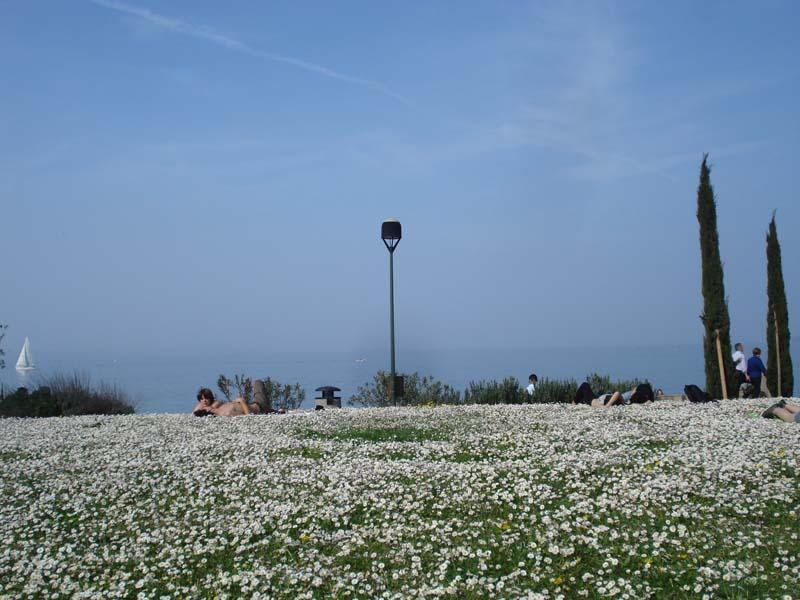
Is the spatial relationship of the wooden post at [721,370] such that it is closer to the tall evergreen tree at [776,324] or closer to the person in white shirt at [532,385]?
the person in white shirt at [532,385]

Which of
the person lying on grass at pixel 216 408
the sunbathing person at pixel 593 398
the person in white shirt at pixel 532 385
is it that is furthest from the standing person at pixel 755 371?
the person lying on grass at pixel 216 408

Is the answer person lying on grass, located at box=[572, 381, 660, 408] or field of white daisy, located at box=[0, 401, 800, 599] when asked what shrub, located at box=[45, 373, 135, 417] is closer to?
field of white daisy, located at box=[0, 401, 800, 599]

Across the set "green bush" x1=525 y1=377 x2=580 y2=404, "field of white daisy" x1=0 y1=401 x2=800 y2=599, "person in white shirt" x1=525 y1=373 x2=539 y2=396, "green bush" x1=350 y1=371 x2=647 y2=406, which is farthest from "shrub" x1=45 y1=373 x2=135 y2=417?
"green bush" x1=525 y1=377 x2=580 y2=404

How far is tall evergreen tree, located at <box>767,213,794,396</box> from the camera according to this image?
31578 mm

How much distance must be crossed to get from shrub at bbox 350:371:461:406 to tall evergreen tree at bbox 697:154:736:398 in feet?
30.5

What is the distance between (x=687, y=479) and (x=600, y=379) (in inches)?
719

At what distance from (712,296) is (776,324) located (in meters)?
7.56

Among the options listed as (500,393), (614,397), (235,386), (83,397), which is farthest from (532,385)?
(83,397)

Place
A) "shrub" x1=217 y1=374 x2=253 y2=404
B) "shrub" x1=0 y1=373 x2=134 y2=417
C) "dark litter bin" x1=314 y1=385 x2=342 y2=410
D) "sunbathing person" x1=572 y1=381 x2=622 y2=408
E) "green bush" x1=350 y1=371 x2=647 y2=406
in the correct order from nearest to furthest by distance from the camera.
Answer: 1. "sunbathing person" x1=572 y1=381 x2=622 y2=408
2. "shrub" x1=0 y1=373 x2=134 y2=417
3. "green bush" x1=350 y1=371 x2=647 y2=406
4. "dark litter bin" x1=314 y1=385 x2=342 y2=410
5. "shrub" x1=217 y1=374 x2=253 y2=404

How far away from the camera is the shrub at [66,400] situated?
2477 cm

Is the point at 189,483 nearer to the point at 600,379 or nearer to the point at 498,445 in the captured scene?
the point at 498,445

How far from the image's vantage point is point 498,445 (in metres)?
13.4

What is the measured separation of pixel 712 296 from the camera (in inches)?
1038

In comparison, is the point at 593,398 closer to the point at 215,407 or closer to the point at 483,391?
the point at 483,391
